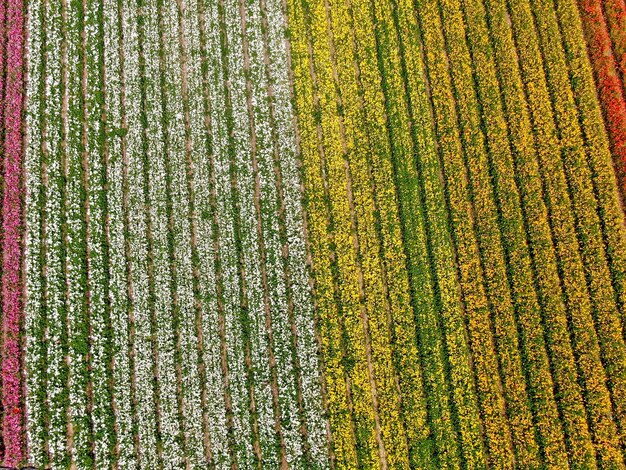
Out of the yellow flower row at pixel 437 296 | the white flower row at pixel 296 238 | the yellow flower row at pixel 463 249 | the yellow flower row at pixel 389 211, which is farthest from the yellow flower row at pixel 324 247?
the yellow flower row at pixel 463 249

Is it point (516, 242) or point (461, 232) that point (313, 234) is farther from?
point (516, 242)

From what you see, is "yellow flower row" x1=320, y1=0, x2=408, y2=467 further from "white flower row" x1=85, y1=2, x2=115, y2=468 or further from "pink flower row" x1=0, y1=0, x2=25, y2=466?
"pink flower row" x1=0, y1=0, x2=25, y2=466

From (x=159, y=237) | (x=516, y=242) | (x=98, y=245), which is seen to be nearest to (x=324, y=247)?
(x=159, y=237)

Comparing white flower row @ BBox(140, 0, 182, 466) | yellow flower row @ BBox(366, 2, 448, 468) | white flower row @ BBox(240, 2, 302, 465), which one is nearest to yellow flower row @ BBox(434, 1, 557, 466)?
yellow flower row @ BBox(366, 2, 448, 468)

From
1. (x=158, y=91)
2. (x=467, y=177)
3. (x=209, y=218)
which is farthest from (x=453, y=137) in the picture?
(x=158, y=91)

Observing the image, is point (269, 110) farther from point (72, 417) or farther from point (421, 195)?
point (72, 417)

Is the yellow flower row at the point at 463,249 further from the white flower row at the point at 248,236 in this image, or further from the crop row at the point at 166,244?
the white flower row at the point at 248,236
